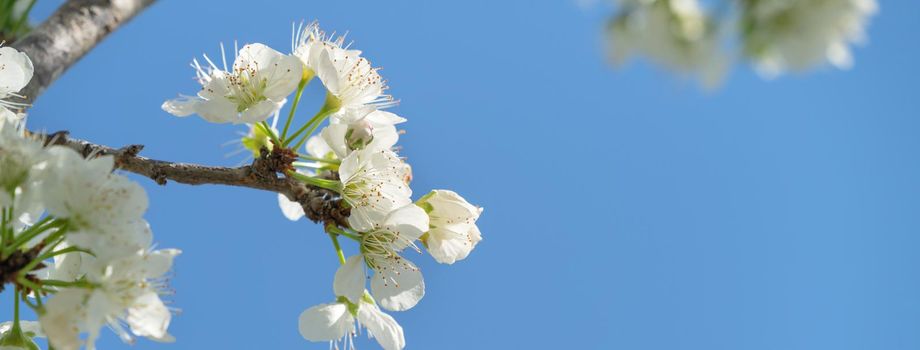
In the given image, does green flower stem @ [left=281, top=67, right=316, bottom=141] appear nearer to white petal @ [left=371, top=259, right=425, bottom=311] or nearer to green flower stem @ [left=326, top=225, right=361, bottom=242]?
green flower stem @ [left=326, top=225, right=361, bottom=242]

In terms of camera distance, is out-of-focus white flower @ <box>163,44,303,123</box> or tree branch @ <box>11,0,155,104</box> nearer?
out-of-focus white flower @ <box>163,44,303,123</box>

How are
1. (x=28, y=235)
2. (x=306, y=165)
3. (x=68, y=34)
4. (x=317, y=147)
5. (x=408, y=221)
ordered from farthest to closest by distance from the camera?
1. (x=68, y=34)
2. (x=317, y=147)
3. (x=306, y=165)
4. (x=408, y=221)
5. (x=28, y=235)

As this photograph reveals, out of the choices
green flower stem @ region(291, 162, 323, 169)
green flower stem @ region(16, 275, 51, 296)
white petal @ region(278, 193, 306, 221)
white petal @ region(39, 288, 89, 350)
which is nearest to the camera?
white petal @ region(39, 288, 89, 350)

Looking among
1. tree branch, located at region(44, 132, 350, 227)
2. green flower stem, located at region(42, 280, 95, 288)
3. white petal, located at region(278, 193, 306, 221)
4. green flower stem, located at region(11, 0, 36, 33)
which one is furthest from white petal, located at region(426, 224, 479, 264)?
green flower stem, located at region(11, 0, 36, 33)

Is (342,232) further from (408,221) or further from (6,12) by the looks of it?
(6,12)

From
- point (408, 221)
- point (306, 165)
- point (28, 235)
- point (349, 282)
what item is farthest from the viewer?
point (306, 165)

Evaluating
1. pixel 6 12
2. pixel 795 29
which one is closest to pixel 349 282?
pixel 795 29

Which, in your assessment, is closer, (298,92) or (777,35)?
(777,35)

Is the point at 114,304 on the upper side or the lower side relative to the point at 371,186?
lower
